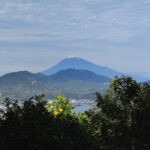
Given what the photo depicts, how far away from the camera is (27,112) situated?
9430mm

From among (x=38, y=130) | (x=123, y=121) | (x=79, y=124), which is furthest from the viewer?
(x=123, y=121)

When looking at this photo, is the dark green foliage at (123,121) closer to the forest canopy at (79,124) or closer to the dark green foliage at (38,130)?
the forest canopy at (79,124)

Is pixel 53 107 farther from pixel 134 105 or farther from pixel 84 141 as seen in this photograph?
pixel 134 105

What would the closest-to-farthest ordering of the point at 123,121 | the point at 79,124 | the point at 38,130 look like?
the point at 38,130
the point at 79,124
the point at 123,121

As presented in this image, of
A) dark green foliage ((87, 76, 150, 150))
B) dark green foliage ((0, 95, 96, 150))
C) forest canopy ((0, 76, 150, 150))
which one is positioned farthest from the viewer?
dark green foliage ((87, 76, 150, 150))

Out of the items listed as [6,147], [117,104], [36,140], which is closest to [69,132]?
[36,140]

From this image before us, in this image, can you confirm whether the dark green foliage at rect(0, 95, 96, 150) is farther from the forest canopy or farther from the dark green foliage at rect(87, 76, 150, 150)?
the dark green foliage at rect(87, 76, 150, 150)

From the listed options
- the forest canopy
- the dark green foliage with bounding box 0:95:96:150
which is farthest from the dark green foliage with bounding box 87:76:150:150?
the dark green foliage with bounding box 0:95:96:150

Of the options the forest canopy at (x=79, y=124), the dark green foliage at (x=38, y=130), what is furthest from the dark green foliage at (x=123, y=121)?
the dark green foliage at (x=38, y=130)

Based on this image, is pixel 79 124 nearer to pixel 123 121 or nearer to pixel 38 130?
pixel 38 130

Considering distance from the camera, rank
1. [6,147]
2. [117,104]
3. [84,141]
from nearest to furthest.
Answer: [6,147] → [84,141] → [117,104]

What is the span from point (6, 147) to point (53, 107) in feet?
12.2

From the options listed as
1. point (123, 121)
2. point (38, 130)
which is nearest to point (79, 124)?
point (38, 130)

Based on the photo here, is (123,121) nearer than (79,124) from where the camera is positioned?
No
